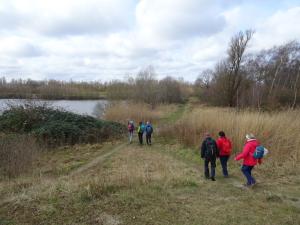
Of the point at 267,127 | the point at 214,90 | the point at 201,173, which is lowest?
the point at 201,173

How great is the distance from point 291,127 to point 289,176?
11.0 ft

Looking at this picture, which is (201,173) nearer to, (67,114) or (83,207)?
(83,207)

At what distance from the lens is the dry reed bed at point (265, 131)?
8.95 metres

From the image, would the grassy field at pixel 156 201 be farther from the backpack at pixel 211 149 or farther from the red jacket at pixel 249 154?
the backpack at pixel 211 149

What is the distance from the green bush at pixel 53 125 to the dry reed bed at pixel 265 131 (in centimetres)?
615

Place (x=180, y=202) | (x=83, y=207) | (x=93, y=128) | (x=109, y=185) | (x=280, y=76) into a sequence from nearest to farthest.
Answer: (x=83, y=207), (x=180, y=202), (x=109, y=185), (x=93, y=128), (x=280, y=76)

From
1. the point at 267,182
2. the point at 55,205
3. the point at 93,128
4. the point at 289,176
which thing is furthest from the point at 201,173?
the point at 93,128

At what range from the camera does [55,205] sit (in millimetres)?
4781

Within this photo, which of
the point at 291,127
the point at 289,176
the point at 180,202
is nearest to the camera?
the point at 180,202

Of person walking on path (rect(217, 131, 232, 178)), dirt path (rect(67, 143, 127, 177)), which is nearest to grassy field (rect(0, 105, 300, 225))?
person walking on path (rect(217, 131, 232, 178))

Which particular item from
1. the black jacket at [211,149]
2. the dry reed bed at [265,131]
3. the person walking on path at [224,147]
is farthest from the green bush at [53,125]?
the person walking on path at [224,147]

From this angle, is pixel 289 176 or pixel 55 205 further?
pixel 289 176

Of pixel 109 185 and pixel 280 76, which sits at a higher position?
pixel 280 76

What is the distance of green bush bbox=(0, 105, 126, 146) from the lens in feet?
51.1
